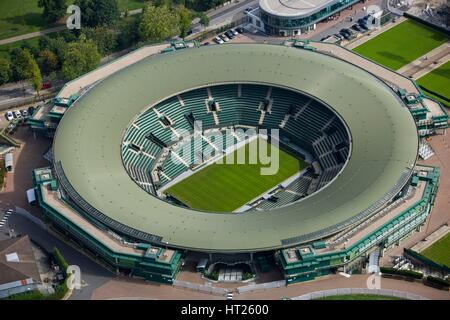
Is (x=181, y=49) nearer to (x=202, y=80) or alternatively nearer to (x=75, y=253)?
(x=202, y=80)

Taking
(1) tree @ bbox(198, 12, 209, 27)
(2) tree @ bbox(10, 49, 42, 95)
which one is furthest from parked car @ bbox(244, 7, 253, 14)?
(2) tree @ bbox(10, 49, 42, 95)

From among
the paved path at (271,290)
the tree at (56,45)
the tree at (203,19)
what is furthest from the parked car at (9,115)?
the paved path at (271,290)

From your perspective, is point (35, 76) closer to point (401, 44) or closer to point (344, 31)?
point (344, 31)

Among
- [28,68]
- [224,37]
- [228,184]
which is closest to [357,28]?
[224,37]

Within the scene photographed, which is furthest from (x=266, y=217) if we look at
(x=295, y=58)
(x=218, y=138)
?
(x=295, y=58)

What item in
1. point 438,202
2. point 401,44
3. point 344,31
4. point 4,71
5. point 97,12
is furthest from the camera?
point 97,12

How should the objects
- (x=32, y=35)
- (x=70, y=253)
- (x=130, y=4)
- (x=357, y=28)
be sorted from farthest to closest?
1. (x=130, y=4)
2. (x=32, y=35)
3. (x=357, y=28)
4. (x=70, y=253)

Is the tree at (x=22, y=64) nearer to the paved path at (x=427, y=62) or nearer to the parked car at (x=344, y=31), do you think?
the parked car at (x=344, y=31)

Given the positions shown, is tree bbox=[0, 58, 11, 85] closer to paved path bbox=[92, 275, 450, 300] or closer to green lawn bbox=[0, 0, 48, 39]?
green lawn bbox=[0, 0, 48, 39]
